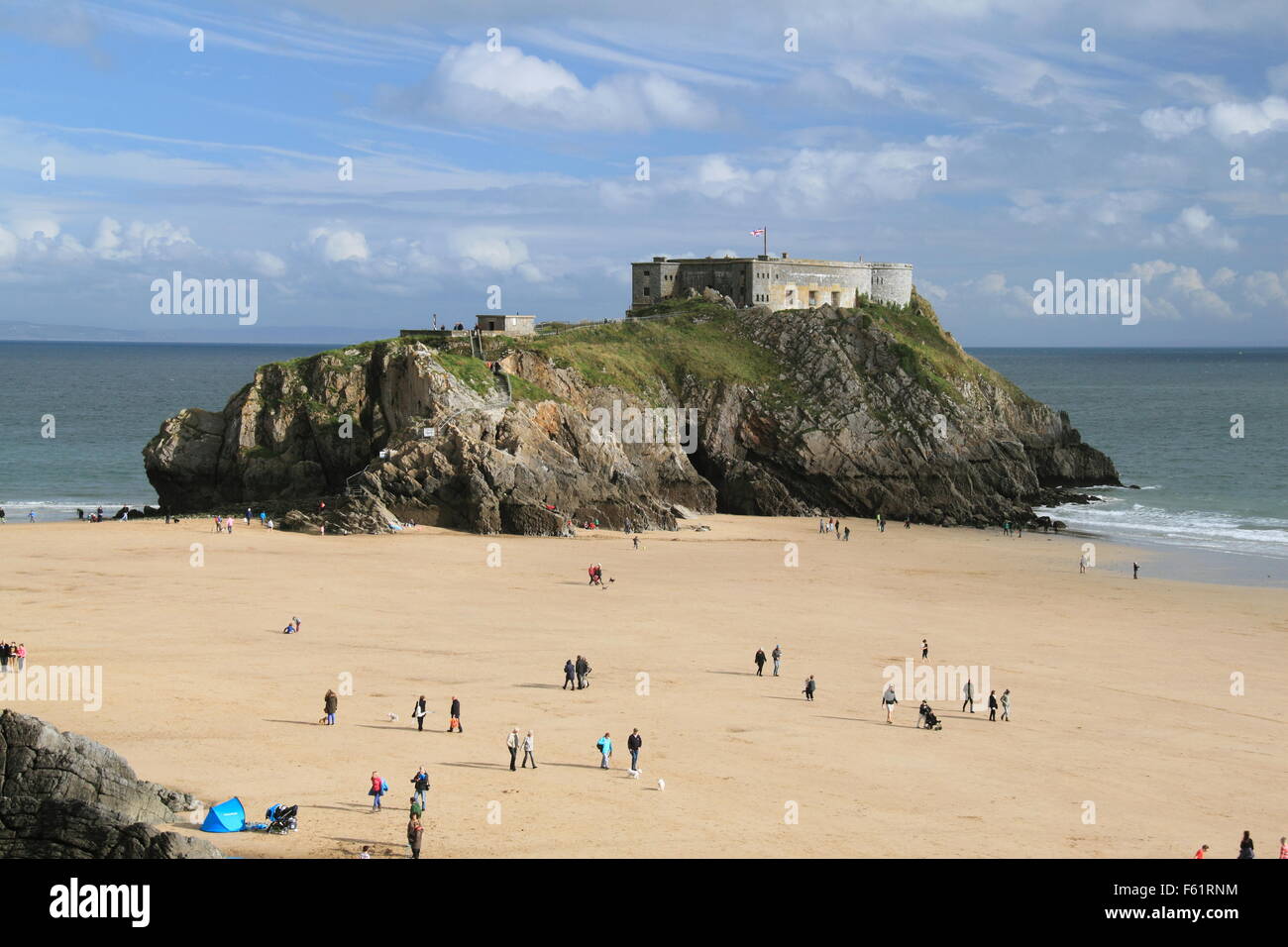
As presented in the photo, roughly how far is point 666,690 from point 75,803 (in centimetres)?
1543

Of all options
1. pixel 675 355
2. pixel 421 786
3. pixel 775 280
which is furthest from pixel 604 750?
pixel 775 280

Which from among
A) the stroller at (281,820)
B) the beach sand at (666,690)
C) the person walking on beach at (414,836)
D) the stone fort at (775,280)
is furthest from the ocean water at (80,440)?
the person walking on beach at (414,836)

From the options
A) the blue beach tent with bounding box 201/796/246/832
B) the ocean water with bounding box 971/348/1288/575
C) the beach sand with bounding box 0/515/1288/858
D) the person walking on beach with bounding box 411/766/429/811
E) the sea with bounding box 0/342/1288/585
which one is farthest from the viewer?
the ocean water with bounding box 971/348/1288/575

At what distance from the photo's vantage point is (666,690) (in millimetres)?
30969

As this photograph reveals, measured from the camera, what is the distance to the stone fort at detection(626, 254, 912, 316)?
3305 inches

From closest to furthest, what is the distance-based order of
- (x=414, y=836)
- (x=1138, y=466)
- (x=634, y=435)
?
(x=414, y=836) → (x=634, y=435) → (x=1138, y=466)

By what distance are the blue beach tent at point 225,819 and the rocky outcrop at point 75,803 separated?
0.70 meters

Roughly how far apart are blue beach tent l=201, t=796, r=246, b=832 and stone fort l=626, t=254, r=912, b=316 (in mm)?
66164

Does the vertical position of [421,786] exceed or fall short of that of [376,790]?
it exceeds it

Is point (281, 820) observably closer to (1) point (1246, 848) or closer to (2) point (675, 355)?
(1) point (1246, 848)

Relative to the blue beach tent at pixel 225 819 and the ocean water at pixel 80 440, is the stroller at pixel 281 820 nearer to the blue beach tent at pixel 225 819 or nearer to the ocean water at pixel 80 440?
the blue beach tent at pixel 225 819

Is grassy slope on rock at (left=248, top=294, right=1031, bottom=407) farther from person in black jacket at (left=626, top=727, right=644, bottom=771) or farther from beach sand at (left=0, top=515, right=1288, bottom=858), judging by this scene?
person in black jacket at (left=626, top=727, right=644, bottom=771)

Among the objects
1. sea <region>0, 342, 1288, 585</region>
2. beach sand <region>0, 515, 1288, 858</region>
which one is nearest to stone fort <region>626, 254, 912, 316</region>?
sea <region>0, 342, 1288, 585</region>
